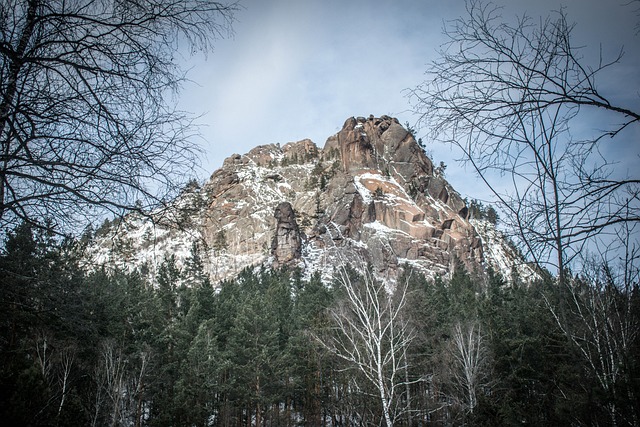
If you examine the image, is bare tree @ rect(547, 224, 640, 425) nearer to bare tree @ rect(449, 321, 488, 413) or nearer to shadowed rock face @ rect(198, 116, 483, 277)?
bare tree @ rect(449, 321, 488, 413)

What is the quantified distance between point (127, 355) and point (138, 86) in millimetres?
21826

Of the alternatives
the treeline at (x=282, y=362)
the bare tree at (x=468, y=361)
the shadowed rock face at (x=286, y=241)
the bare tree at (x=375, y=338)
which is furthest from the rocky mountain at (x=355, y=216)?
the bare tree at (x=375, y=338)

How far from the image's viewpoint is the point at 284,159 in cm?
14125

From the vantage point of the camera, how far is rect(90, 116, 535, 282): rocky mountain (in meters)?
85.2

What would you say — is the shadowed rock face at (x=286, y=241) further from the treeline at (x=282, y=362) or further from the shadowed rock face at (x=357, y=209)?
Result: the treeline at (x=282, y=362)

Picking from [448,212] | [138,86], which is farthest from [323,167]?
[138,86]

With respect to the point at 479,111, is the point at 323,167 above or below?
above

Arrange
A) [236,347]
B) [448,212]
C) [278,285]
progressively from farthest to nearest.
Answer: [448,212] < [278,285] < [236,347]

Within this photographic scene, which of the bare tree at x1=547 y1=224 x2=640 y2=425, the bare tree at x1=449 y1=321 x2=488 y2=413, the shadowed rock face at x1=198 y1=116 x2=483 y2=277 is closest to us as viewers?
the bare tree at x1=547 y1=224 x2=640 y2=425

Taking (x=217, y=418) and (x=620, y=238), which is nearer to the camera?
(x=620, y=238)

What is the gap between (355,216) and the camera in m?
91.8

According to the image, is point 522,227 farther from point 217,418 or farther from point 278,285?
point 278,285

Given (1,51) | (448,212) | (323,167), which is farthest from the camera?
(323,167)

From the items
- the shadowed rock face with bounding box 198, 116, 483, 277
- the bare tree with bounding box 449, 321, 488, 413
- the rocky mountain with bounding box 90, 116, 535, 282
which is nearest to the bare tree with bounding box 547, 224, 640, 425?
the bare tree with bounding box 449, 321, 488, 413
